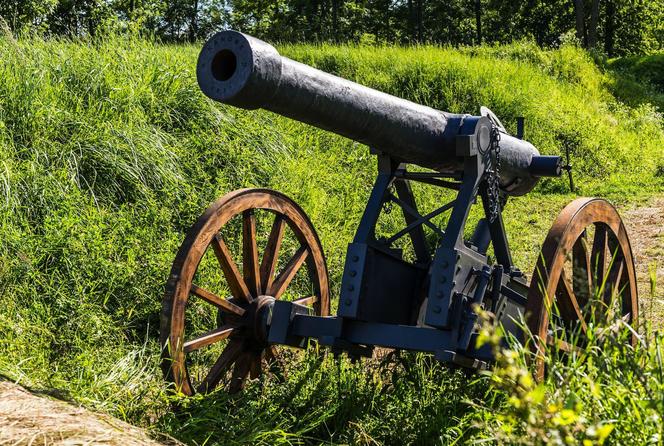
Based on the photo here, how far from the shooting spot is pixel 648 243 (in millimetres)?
9844

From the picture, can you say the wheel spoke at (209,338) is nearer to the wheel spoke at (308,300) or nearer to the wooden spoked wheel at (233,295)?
the wooden spoked wheel at (233,295)

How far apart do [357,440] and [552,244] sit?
1398 millimetres

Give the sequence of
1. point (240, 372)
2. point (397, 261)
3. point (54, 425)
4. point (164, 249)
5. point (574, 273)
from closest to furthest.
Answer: point (54, 425)
point (574, 273)
point (397, 261)
point (240, 372)
point (164, 249)

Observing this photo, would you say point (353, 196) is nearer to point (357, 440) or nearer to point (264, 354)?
point (264, 354)

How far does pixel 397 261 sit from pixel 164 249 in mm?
2177

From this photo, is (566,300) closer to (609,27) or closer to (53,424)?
(53,424)

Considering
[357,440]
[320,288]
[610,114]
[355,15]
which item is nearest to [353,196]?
[320,288]

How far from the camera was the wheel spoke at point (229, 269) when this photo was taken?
498 centimetres

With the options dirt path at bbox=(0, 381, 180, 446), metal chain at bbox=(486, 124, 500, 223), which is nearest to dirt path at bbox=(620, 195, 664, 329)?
metal chain at bbox=(486, 124, 500, 223)

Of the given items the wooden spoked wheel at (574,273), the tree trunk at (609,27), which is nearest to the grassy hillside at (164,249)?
the wooden spoked wheel at (574,273)

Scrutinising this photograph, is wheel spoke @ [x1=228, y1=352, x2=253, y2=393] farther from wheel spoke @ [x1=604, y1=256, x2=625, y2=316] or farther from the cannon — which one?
wheel spoke @ [x1=604, y1=256, x2=625, y2=316]

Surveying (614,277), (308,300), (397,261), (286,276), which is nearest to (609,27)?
(614,277)

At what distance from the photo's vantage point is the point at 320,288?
18.9 ft

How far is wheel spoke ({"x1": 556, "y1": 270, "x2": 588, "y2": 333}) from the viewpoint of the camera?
4.76 m
